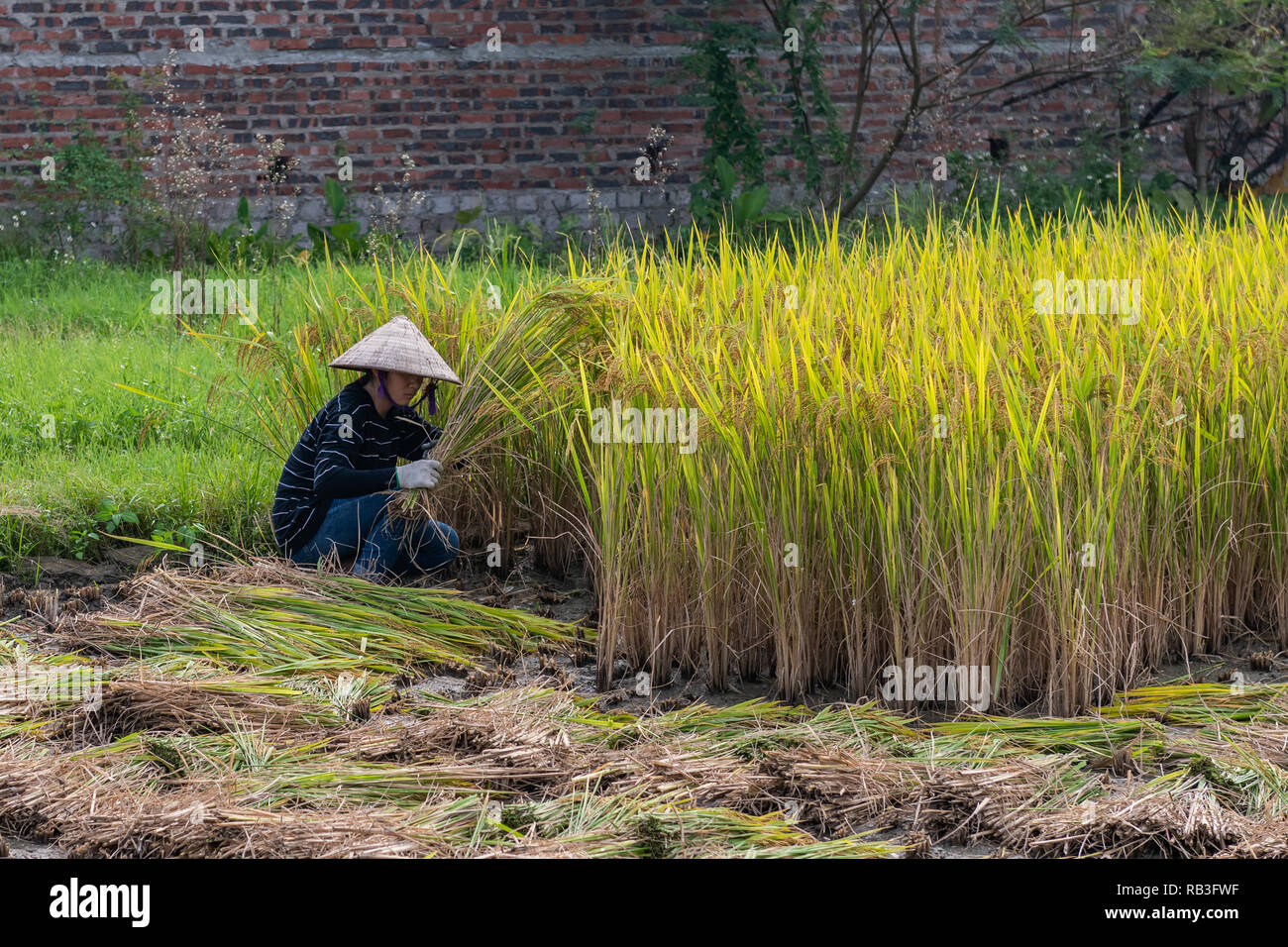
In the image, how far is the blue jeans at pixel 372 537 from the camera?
14.2 feet

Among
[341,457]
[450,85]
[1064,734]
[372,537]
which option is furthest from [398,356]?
[450,85]

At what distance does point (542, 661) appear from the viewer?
151 inches

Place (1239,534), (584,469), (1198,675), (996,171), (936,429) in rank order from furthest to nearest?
(996,171) → (584,469) → (1239,534) → (1198,675) → (936,429)

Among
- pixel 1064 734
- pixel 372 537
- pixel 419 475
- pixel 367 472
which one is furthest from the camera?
pixel 372 537

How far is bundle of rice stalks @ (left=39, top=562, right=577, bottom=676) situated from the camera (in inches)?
145

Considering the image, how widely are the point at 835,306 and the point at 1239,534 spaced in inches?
56.1

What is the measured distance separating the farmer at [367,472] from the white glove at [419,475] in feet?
0.12

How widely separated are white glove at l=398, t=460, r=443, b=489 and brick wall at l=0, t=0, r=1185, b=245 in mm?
6338

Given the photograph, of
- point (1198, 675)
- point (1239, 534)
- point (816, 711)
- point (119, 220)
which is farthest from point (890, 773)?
point (119, 220)

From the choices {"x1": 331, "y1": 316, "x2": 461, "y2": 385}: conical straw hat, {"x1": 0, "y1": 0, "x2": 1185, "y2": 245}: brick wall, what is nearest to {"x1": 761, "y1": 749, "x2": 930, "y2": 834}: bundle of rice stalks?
{"x1": 331, "y1": 316, "x2": 461, "y2": 385}: conical straw hat

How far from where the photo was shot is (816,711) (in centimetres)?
347

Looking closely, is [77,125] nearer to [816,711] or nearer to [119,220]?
[119,220]

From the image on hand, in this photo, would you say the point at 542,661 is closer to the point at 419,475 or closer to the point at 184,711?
the point at 419,475

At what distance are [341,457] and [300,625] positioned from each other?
26.2 inches
